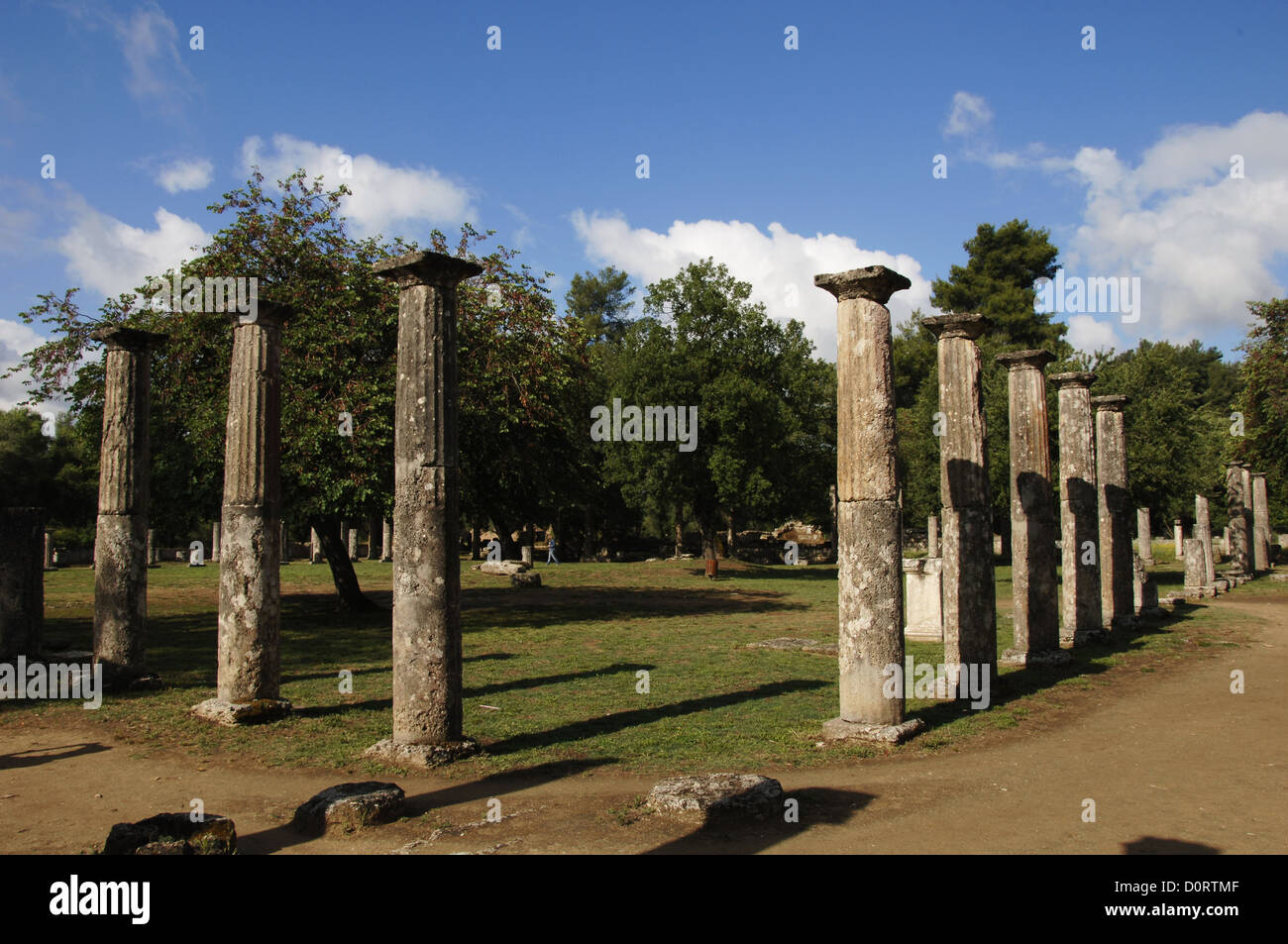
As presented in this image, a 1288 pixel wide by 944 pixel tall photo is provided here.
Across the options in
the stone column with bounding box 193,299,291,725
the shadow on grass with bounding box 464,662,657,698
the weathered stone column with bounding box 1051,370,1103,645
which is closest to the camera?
the stone column with bounding box 193,299,291,725

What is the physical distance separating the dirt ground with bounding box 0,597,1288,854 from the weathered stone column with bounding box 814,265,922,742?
29.5 inches

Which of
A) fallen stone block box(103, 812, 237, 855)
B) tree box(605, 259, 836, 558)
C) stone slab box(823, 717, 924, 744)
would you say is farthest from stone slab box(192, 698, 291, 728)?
tree box(605, 259, 836, 558)

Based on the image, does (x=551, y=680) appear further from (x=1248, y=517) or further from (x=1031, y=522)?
(x=1248, y=517)

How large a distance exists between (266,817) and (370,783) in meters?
0.92

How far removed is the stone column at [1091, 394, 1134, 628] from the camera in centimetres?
1894

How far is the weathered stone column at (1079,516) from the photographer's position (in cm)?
1670

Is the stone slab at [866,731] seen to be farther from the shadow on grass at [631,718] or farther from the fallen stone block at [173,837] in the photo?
the fallen stone block at [173,837]

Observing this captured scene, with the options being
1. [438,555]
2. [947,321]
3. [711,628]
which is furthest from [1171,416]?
[438,555]

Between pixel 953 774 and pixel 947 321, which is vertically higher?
pixel 947 321

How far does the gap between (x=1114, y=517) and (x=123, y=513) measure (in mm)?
19104

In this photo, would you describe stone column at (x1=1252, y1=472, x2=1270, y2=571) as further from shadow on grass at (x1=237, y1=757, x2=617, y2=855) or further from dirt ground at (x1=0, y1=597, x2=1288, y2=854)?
shadow on grass at (x1=237, y1=757, x2=617, y2=855)

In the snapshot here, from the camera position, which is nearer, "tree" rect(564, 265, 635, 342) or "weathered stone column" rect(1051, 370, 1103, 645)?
"weathered stone column" rect(1051, 370, 1103, 645)
